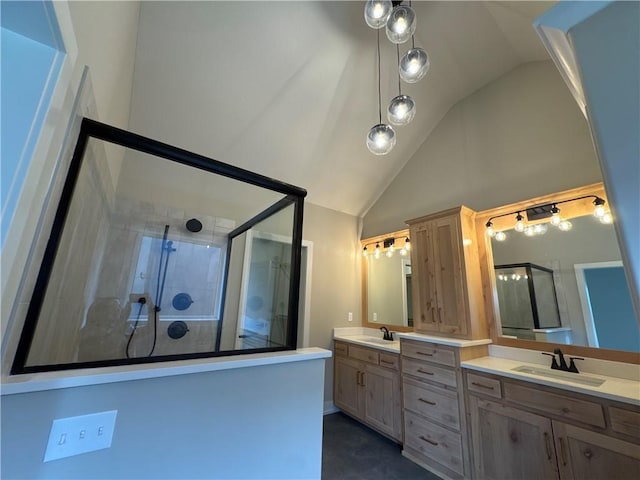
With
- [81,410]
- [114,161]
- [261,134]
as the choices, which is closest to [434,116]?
[261,134]

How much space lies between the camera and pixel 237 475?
3.48 ft

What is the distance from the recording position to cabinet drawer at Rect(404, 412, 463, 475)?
79.9 inches

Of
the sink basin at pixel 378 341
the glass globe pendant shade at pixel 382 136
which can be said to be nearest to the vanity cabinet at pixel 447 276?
the sink basin at pixel 378 341

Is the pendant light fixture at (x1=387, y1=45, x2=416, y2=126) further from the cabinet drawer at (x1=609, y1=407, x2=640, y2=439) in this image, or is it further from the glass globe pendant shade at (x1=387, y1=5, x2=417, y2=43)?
the cabinet drawer at (x1=609, y1=407, x2=640, y2=439)

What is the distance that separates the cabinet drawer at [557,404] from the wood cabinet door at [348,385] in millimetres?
1557

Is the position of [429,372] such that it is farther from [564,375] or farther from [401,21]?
[401,21]

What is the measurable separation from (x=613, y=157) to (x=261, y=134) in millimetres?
2712

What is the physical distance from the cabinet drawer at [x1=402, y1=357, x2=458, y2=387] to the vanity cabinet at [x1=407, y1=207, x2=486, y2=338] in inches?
13.5

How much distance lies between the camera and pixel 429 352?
236 centimetres

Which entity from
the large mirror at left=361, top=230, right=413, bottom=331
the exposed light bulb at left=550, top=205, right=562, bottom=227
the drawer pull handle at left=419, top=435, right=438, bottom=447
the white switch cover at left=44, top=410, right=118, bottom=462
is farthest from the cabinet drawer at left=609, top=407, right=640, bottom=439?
the white switch cover at left=44, top=410, right=118, bottom=462

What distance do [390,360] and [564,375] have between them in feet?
4.47

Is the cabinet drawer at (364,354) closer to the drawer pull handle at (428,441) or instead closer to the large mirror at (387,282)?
the large mirror at (387,282)

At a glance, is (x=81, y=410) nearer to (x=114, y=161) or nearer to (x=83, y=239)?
(x=83, y=239)

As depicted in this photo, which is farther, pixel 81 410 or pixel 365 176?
pixel 365 176
